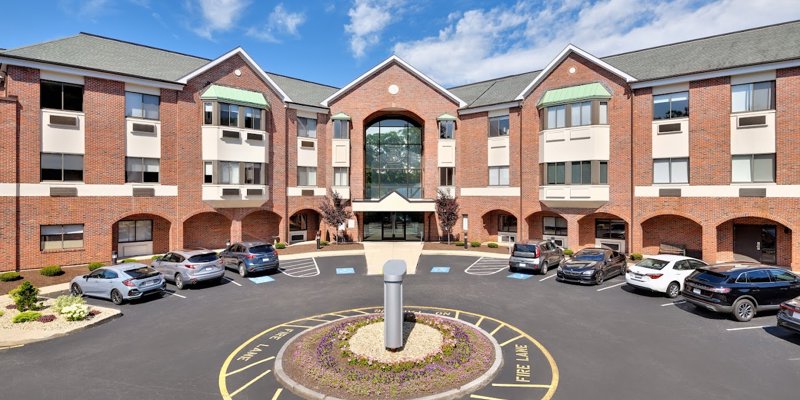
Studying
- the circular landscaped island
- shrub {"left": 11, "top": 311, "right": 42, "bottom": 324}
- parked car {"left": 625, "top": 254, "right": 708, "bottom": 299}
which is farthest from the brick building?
the circular landscaped island

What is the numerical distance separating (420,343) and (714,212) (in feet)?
70.5

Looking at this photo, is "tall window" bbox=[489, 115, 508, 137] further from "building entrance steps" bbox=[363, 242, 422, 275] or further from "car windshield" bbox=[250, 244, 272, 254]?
"car windshield" bbox=[250, 244, 272, 254]

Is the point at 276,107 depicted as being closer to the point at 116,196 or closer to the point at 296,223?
the point at 296,223

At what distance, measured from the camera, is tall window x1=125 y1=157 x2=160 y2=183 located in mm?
23859

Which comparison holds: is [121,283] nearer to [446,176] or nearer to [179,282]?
[179,282]

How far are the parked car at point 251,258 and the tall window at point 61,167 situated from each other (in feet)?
34.1

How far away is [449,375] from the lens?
27.6 feet

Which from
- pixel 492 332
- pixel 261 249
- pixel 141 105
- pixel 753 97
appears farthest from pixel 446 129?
pixel 492 332

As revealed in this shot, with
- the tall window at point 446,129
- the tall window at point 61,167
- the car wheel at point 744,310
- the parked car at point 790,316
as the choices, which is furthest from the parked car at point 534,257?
the tall window at point 61,167

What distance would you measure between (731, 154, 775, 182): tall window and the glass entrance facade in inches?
838

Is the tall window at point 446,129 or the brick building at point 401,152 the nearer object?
the brick building at point 401,152

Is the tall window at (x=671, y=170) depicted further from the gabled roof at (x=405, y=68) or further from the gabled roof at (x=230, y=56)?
the gabled roof at (x=230, y=56)

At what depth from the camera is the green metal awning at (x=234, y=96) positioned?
26078 millimetres

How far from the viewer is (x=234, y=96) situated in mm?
26953
